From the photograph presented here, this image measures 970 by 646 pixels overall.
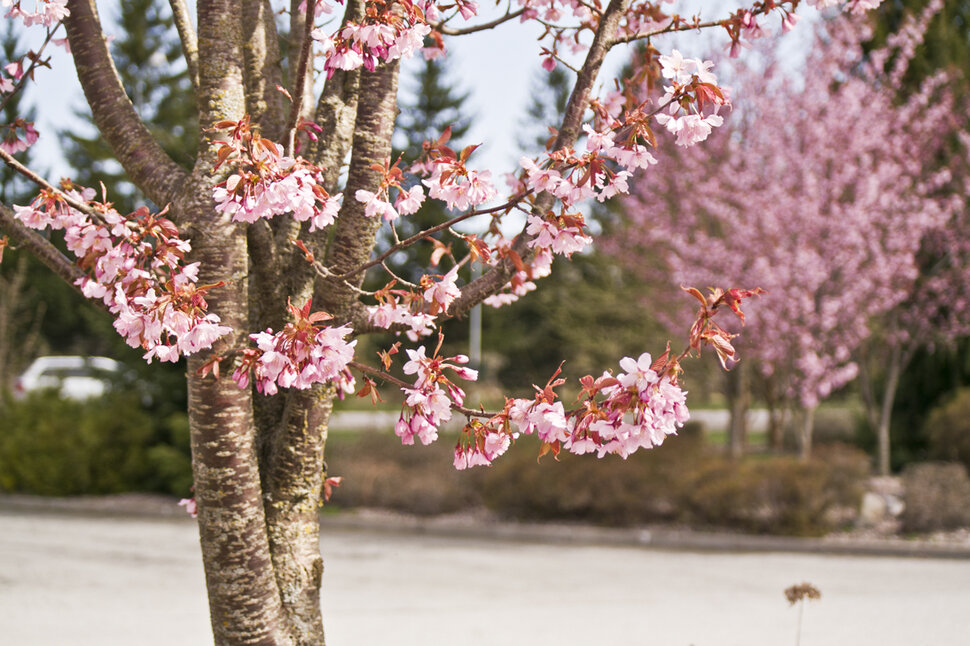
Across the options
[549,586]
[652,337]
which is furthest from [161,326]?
[652,337]

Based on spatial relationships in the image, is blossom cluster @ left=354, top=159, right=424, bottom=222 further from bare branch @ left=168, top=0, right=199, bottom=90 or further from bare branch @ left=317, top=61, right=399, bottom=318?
bare branch @ left=168, top=0, right=199, bottom=90

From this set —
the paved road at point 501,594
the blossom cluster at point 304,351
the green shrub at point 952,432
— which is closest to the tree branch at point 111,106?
the blossom cluster at point 304,351

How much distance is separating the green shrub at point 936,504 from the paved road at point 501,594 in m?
1.02

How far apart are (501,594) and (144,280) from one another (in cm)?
531

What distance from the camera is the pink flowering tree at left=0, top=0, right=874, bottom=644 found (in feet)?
7.31

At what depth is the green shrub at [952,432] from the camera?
481 inches

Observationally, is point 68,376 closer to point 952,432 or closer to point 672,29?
point 952,432

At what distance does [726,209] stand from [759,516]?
5.61m

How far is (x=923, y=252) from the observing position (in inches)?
557

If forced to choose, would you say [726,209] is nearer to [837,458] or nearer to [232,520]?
[837,458]

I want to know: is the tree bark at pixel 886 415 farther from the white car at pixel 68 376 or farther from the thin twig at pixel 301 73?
the white car at pixel 68 376

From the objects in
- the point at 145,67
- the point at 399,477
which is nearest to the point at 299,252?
the point at 399,477

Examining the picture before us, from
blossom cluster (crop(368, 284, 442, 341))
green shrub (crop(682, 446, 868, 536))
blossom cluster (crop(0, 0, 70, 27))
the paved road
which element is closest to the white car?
the paved road

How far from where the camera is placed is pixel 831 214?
41.2ft
